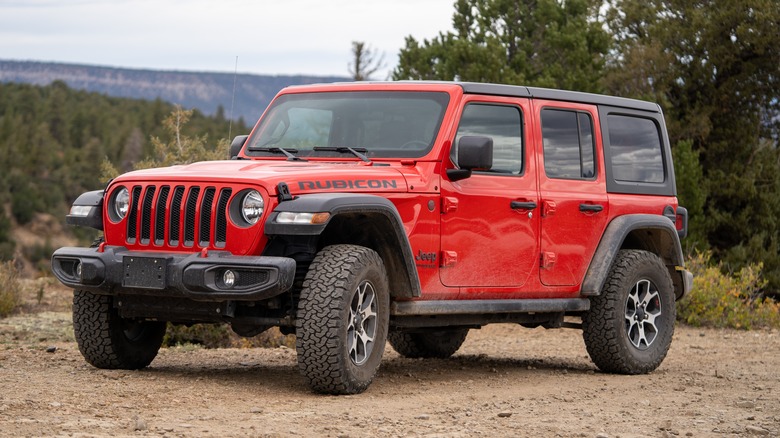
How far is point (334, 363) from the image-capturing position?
6.61 meters

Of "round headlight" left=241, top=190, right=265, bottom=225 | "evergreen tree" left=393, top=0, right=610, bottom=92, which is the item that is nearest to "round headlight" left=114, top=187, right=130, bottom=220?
"round headlight" left=241, top=190, right=265, bottom=225

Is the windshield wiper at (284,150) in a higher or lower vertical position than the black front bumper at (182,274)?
higher

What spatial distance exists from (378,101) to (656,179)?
8.90 ft

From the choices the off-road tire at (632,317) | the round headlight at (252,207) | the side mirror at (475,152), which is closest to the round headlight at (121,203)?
the round headlight at (252,207)

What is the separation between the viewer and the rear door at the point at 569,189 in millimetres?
8383

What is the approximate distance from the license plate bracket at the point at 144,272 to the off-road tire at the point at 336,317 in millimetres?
795

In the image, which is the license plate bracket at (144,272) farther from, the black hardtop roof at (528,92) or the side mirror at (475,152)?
the black hardtop roof at (528,92)

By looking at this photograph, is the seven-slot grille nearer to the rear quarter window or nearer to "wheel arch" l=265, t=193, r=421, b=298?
"wheel arch" l=265, t=193, r=421, b=298

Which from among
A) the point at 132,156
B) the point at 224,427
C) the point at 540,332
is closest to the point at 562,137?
the point at 224,427

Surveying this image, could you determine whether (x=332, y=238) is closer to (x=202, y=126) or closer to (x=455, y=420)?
(x=455, y=420)

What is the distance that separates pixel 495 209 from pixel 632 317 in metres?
1.92

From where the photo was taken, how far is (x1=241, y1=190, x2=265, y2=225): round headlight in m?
6.55

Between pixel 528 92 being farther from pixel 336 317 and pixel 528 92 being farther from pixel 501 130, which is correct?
pixel 336 317

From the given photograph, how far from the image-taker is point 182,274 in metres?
6.47
